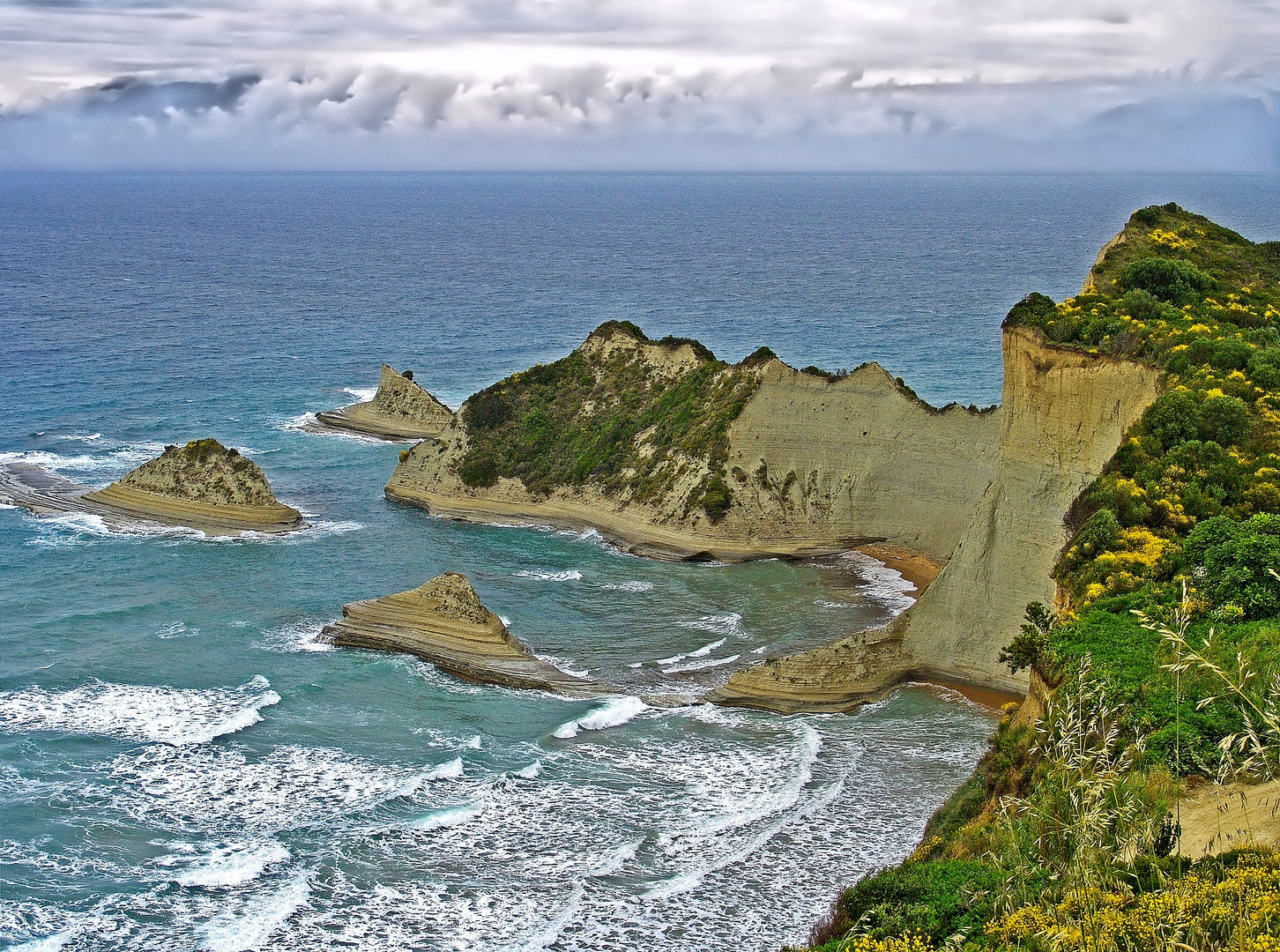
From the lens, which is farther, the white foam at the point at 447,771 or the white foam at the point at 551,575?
the white foam at the point at 551,575

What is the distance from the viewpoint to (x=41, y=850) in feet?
104

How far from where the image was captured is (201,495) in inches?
2343

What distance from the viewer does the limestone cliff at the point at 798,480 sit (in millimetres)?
54906

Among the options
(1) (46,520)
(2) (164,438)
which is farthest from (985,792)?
(2) (164,438)

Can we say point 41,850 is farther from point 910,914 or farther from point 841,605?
point 841,605

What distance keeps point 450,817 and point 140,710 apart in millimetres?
12275

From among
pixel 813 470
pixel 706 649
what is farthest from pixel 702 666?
pixel 813 470

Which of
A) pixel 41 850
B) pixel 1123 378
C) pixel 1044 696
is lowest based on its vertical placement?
pixel 41 850

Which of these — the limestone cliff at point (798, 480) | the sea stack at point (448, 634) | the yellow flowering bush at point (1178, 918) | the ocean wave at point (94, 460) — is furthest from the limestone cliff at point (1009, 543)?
the ocean wave at point (94, 460)

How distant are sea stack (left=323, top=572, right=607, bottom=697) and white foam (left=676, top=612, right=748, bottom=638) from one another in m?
6.50

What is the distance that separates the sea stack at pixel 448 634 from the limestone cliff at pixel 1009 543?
7282 millimetres

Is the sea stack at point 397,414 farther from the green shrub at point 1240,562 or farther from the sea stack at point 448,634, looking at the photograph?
the green shrub at point 1240,562

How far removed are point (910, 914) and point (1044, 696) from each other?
869cm

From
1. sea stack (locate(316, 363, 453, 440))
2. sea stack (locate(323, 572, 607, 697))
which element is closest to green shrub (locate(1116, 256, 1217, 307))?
sea stack (locate(323, 572, 607, 697))
